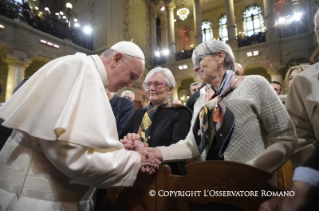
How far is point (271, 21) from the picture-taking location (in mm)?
11711

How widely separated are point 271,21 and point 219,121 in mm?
13247

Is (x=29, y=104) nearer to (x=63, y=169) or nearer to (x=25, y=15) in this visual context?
(x=63, y=169)

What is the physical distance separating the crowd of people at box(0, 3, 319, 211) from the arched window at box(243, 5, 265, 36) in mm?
18718

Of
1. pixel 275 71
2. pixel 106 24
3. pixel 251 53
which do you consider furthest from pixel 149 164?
pixel 251 53

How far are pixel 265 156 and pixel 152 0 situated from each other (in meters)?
17.1

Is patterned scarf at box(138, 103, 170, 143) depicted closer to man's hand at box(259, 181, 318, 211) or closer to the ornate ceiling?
man's hand at box(259, 181, 318, 211)

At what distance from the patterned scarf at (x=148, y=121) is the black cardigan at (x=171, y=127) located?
35 mm

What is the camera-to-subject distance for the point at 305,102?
52.4 inches

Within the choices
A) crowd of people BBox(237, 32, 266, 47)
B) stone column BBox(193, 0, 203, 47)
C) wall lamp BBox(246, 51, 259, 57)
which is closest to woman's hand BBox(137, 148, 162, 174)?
wall lamp BBox(246, 51, 259, 57)

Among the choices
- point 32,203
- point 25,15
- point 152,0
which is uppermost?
point 152,0

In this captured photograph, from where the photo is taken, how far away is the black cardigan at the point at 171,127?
1.91 m

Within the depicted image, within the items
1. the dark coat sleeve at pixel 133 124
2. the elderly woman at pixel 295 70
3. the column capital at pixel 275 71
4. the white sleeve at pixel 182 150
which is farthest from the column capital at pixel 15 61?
the column capital at pixel 275 71

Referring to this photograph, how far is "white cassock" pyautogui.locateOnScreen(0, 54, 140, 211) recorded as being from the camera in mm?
912

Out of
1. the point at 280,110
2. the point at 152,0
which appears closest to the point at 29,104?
the point at 280,110
